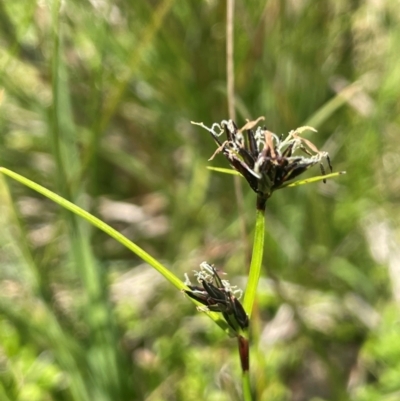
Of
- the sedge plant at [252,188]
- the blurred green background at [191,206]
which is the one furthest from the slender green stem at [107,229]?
the blurred green background at [191,206]

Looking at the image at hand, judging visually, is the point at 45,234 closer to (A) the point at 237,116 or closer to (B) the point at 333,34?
(A) the point at 237,116

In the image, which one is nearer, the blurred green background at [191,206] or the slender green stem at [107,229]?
the slender green stem at [107,229]

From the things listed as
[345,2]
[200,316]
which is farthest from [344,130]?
[200,316]

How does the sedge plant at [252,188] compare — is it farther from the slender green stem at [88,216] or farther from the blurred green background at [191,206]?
the blurred green background at [191,206]

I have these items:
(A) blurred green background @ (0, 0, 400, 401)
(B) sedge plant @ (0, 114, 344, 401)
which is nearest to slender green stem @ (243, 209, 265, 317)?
(B) sedge plant @ (0, 114, 344, 401)

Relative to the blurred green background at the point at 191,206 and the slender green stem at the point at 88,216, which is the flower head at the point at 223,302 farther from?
the blurred green background at the point at 191,206

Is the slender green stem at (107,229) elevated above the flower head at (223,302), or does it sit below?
above

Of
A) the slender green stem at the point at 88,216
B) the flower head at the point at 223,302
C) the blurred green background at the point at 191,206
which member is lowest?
the flower head at the point at 223,302

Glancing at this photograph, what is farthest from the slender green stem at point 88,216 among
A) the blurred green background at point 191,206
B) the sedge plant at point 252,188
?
the blurred green background at point 191,206

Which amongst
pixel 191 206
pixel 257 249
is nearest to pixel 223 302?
pixel 257 249
